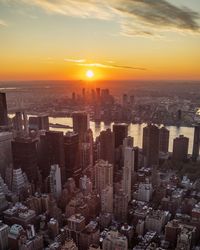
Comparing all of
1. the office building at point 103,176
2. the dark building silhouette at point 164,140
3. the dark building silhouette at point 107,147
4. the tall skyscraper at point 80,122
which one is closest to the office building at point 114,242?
the office building at point 103,176

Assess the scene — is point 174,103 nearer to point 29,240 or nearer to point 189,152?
point 189,152

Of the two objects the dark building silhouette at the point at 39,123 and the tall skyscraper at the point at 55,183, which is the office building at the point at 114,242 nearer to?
the tall skyscraper at the point at 55,183

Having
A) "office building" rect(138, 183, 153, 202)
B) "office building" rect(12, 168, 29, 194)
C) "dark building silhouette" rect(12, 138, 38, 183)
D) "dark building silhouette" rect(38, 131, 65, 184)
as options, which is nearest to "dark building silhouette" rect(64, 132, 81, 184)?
"dark building silhouette" rect(38, 131, 65, 184)

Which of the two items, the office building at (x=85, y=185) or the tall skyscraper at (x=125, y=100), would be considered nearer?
the office building at (x=85, y=185)

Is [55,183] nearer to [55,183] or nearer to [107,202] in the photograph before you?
[55,183]

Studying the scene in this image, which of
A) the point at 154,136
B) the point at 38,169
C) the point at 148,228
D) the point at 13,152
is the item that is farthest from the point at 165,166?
the point at 13,152

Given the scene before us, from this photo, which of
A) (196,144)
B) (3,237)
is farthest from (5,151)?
(196,144)
